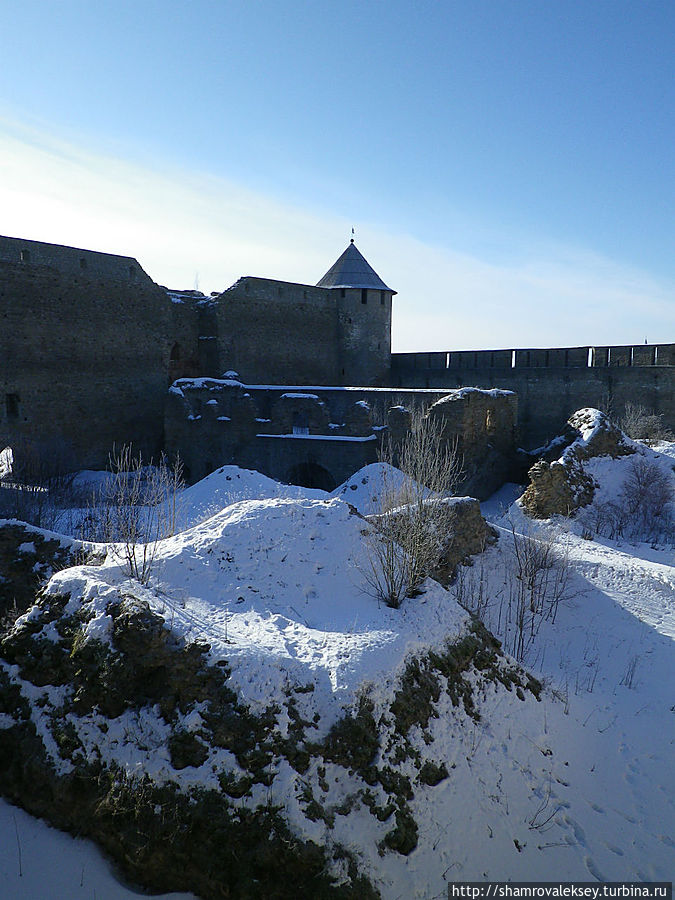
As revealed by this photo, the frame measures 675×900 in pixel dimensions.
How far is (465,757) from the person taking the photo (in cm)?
466

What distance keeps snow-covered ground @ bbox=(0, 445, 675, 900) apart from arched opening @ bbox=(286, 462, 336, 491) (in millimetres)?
8519

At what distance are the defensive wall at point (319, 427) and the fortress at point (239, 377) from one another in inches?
1.6

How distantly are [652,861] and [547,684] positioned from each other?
6.86 ft

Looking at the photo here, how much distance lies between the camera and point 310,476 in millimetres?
16562

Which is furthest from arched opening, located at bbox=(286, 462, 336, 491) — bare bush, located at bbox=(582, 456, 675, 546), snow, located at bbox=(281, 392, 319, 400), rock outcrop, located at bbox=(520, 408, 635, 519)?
bare bush, located at bbox=(582, 456, 675, 546)

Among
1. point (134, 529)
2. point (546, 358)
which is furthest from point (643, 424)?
point (134, 529)

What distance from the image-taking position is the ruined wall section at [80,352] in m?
15.4

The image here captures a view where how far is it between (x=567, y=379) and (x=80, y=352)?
1502cm

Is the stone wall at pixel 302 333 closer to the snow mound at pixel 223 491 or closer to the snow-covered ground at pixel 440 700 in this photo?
the snow mound at pixel 223 491

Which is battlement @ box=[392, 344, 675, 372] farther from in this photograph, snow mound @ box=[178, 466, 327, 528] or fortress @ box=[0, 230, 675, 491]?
snow mound @ box=[178, 466, 327, 528]

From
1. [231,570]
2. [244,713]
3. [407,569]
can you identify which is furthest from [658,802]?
[231,570]

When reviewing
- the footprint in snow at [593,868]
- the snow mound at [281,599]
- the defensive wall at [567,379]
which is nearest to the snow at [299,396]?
the defensive wall at [567,379]

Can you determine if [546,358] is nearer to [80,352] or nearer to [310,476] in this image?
[310,476]

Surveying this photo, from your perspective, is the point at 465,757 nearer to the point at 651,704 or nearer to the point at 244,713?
the point at 244,713
